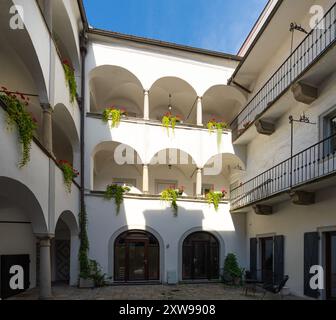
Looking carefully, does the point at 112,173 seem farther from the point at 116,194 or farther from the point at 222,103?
the point at 222,103

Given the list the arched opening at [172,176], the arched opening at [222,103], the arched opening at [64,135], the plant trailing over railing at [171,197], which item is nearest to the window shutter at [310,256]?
the plant trailing over railing at [171,197]

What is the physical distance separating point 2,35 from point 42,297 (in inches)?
277

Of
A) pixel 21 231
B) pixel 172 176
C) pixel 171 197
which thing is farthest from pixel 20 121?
pixel 172 176

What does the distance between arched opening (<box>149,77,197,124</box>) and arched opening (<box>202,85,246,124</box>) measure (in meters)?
0.78

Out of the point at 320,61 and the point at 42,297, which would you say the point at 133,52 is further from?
the point at 42,297

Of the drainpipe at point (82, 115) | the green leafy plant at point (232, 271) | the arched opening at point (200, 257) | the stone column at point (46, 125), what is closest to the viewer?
the stone column at point (46, 125)

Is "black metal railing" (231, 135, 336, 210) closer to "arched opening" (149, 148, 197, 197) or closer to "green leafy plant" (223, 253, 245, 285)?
"green leafy plant" (223, 253, 245, 285)

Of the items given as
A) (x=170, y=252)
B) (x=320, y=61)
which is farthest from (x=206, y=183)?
(x=320, y=61)

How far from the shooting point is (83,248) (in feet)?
43.2

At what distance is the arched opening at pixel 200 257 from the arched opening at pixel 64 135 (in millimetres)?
6255

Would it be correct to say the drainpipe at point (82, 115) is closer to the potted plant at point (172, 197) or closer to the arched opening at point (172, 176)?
the potted plant at point (172, 197)

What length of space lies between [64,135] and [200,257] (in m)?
8.30

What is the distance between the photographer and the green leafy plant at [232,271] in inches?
555

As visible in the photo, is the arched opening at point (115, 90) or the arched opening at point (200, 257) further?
the arched opening at point (115, 90)
